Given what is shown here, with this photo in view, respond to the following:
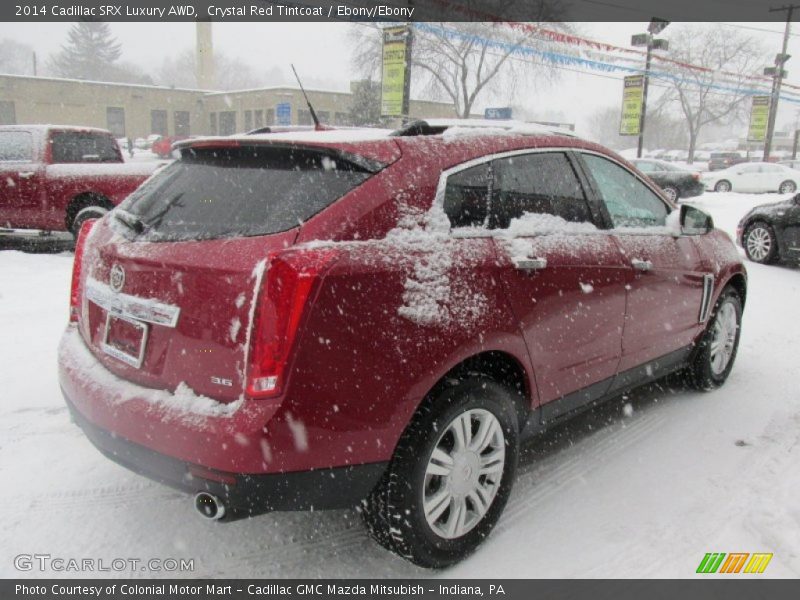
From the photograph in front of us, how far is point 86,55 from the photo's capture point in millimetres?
81500

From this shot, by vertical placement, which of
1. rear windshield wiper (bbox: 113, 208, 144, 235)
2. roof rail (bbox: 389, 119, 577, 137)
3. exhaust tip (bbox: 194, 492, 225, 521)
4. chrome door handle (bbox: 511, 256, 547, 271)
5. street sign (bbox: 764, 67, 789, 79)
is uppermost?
street sign (bbox: 764, 67, 789, 79)

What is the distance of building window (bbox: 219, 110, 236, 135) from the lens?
4978 cm

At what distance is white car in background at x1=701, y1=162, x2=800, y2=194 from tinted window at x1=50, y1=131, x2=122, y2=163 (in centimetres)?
2645

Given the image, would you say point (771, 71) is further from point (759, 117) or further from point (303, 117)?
point (303, 117)

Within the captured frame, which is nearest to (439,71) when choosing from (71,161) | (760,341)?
(71,161)

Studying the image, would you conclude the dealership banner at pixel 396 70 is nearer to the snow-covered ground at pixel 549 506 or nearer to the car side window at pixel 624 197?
the car side window at pixel 624 197

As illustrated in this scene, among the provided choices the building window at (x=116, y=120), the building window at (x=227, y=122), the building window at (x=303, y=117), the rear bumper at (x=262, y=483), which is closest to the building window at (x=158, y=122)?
the building window at (x=116, y=120)

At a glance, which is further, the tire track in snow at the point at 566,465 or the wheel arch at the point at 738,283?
the wheel arch at the point at 738,283

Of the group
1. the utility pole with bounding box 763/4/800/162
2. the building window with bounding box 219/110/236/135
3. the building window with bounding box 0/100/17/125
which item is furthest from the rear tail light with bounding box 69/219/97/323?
the building window with bounding box 0/100/17/125

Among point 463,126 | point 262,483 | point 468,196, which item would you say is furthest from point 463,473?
point 463,126

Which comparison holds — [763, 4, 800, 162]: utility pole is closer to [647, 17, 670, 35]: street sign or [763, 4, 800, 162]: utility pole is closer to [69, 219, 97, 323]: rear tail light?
[647, 17, 670, 35]: street sign

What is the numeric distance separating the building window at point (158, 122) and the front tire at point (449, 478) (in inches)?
2157

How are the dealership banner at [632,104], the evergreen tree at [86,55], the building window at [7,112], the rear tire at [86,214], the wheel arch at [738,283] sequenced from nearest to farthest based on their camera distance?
the wheel arch at [738,283] → the rear tire at [86,214] → the dealership banner at [632,104] → the building window at [7,112] → the evergreen tree at [86,55]

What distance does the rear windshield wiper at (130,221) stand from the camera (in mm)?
2729
